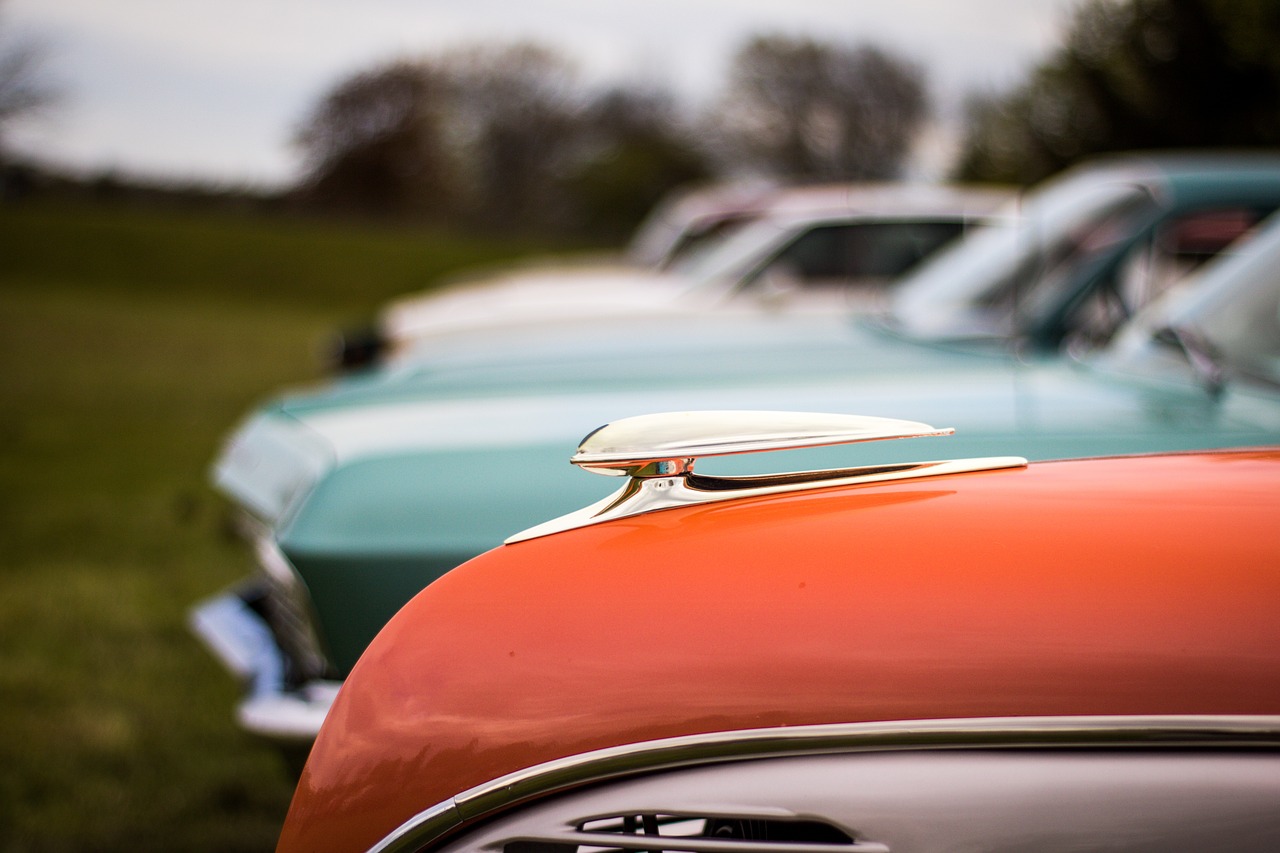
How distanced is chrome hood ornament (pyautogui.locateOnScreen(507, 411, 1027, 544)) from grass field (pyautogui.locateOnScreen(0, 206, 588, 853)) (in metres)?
1.37

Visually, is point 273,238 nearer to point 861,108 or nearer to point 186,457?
point 861,108

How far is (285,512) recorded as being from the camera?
6.61 feet

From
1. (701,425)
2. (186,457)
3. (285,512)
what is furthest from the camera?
(186,457)

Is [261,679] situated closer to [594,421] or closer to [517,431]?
[517,431]

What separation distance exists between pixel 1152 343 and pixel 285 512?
5.98 feet

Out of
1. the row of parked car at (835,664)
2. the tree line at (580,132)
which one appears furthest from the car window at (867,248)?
the tree line at (580,132)

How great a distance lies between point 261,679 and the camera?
2.19 meters

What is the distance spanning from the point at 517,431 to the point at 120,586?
3.22 meters

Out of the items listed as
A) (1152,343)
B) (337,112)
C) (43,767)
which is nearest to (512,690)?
(1152,343)

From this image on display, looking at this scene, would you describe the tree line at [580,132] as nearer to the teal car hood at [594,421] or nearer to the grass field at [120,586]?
the grass field at [120,586]

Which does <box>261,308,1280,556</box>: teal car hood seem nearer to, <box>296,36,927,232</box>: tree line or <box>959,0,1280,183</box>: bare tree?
<box>959,0,1280,183</box>: bare tree

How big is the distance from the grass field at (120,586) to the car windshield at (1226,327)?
1.99 meters

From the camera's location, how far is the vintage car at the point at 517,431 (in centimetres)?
178

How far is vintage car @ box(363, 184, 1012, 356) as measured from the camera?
625 centimetres
